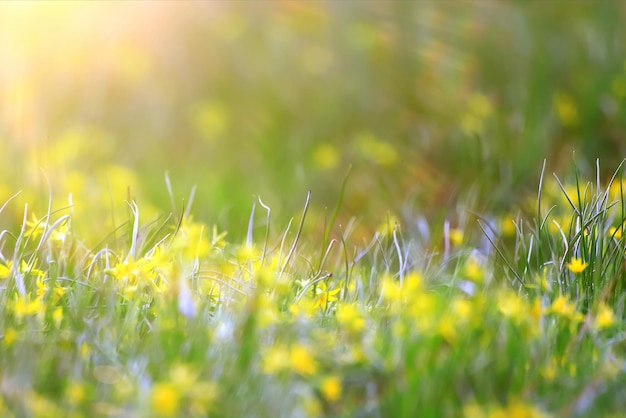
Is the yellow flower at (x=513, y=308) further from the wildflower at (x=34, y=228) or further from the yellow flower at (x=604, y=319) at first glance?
the wildflower at (x=34, y=228)

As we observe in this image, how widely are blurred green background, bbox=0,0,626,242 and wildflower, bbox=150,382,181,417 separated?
288 cm

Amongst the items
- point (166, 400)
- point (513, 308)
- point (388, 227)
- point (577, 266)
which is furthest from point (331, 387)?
point (388, 227)

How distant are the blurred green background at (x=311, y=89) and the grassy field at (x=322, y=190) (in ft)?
0.04

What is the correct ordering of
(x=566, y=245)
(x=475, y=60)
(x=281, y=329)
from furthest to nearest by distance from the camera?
(x=475, y=60) < (x=566, y=245) < (x=281, y=329)

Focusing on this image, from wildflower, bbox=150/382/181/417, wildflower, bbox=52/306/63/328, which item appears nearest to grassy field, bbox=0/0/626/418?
wildflower, bbox=52/306/63/328

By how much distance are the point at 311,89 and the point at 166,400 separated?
3.59 m

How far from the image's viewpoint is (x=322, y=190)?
426 centimetres

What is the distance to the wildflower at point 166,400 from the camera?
1240 mm

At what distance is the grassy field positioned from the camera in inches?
57.9

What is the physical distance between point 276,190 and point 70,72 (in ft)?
4.52

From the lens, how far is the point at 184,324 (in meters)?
1.53

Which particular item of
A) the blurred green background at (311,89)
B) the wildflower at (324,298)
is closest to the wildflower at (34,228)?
the wildflower at (324,298)

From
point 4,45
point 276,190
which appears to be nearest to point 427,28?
point 276,190

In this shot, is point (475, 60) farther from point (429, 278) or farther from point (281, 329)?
point (281, 329)
